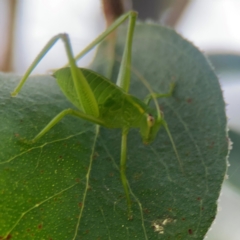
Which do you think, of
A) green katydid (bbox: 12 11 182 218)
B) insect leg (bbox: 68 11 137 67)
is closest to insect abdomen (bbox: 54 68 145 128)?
green katydid (bbox: 12 11 182 218)

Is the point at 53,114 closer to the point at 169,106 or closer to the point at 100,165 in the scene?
the point at 100,165

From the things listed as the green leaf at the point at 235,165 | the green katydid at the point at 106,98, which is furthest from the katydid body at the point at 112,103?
the green leaf at the point at 235,165

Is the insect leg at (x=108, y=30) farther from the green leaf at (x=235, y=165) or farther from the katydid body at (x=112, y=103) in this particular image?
the green leaf at (x=235, y=165)

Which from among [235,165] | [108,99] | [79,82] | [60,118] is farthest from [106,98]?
[235,165]

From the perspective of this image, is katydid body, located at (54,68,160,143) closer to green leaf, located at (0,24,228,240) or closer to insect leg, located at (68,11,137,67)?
green leaf, located at (0,24,228,240)

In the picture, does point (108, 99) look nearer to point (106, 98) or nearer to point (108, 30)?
point (106, 98)

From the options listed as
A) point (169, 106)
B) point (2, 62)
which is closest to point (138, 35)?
point (169, 106)
